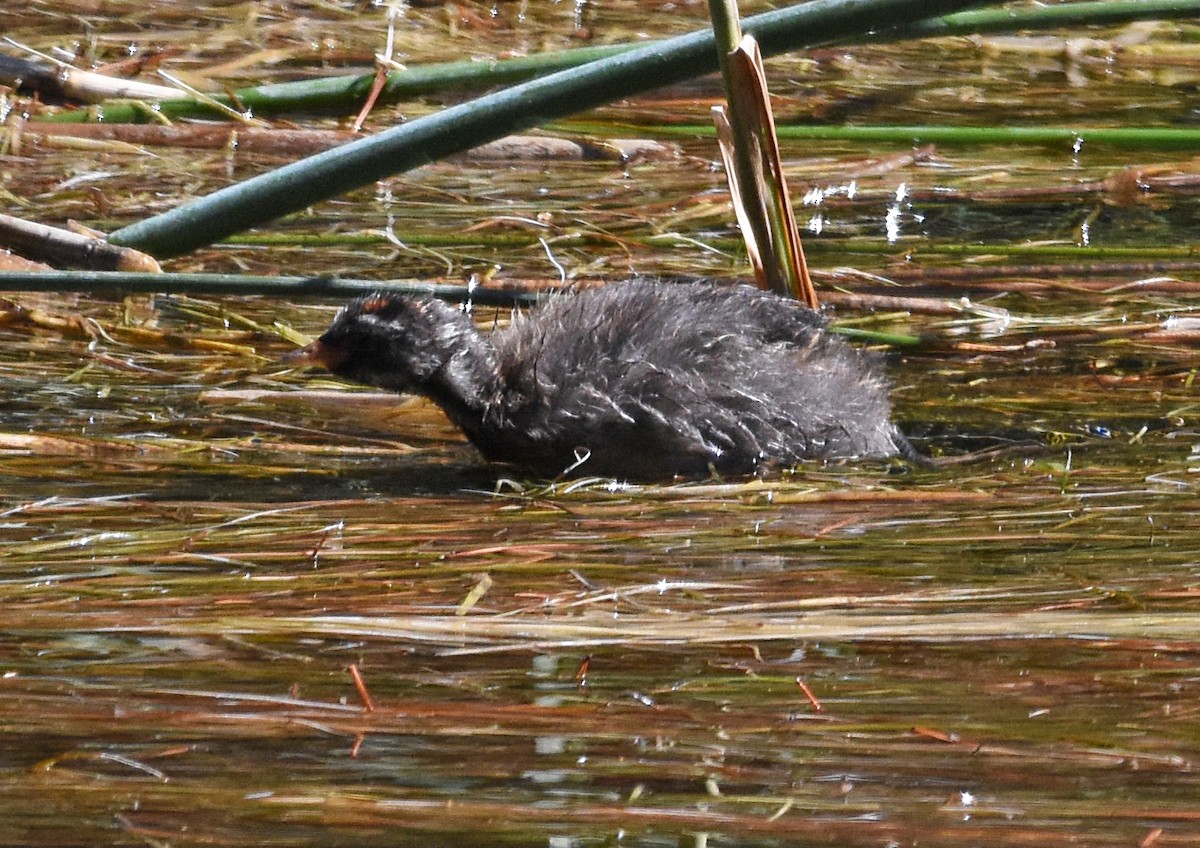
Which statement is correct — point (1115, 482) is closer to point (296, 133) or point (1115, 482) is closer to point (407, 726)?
point (407, 726)

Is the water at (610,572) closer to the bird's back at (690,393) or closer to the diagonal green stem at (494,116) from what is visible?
the bird's back at (690,393)

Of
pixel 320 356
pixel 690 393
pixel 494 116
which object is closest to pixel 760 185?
pixel 690 393

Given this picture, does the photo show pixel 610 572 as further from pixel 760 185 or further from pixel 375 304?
pixel 760 185

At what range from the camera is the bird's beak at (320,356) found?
173 inches

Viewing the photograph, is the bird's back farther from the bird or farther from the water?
the water

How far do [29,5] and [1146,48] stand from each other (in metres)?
4.81

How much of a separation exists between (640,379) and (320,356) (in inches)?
28.2

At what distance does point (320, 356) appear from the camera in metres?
4.41

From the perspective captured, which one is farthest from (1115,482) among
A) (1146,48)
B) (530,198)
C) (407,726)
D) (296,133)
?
(1146,48)

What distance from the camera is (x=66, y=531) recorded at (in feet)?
11.8

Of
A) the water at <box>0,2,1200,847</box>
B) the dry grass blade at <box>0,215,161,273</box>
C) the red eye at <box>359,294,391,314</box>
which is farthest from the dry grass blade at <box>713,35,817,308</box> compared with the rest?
the dry grass blade at <box>0,215,161,273</box>

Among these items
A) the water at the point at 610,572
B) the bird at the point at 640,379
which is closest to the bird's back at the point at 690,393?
the bird at the point at 640,379

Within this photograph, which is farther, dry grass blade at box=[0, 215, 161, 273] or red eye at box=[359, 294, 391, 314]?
dry grass blade at box=[0, 215, 161, 273]

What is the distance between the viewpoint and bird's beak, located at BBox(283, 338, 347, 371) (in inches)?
173
